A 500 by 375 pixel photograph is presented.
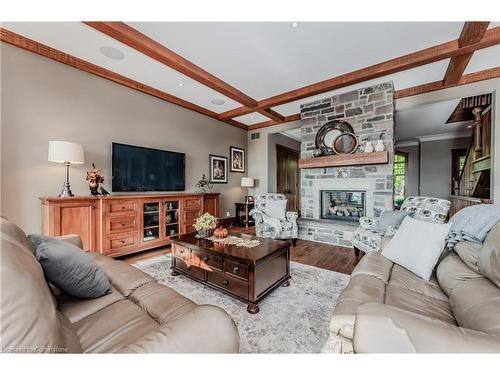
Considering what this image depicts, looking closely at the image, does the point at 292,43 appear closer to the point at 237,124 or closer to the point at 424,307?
the point at 424,307

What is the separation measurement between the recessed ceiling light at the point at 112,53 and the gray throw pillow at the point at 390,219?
3.98 m

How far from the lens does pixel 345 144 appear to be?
391 centimetres

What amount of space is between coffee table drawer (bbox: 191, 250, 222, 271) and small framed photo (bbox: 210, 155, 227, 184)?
2882mm

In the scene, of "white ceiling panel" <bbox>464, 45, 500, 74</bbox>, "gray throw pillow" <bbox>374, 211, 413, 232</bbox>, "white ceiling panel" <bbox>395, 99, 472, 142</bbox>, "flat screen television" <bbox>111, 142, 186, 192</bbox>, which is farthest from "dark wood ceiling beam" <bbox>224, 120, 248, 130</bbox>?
"white ceiling panel" <bbox>464, 45, 500, 74</bbox>

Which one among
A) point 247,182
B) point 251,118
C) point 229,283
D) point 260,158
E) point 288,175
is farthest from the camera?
point 288,175

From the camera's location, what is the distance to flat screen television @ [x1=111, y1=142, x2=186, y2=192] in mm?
3244

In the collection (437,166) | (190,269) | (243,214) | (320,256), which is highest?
(437,166)

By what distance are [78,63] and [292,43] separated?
2791mm

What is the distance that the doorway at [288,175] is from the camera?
244 inches

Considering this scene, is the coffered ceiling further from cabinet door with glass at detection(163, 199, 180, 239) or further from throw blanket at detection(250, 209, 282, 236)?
throw blanket at detection(250, 209, 282, 236)

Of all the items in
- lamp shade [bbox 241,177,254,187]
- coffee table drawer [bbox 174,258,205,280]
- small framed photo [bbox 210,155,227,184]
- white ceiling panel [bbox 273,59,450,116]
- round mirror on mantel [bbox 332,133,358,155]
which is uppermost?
white ceiling panel [bbox 273,59,450,116]

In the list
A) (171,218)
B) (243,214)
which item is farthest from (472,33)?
(243,214)

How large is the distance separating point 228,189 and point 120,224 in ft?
9.02
